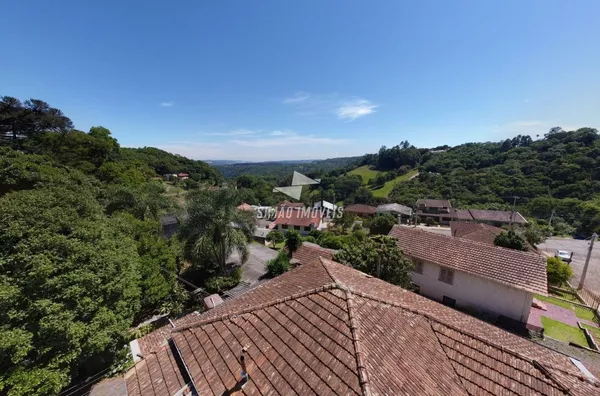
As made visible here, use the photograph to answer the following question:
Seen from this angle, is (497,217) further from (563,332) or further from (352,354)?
(352,354)

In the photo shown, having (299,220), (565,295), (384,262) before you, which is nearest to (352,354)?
(384,262)

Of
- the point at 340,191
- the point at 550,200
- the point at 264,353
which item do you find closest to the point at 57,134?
the point at 264,353

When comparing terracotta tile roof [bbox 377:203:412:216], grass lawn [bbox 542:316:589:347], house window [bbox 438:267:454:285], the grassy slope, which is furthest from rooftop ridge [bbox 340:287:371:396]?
the grassy slope

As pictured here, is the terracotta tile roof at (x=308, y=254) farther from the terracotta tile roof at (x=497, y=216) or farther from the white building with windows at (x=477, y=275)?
the terracotta tile roof at (x=497, y=216)

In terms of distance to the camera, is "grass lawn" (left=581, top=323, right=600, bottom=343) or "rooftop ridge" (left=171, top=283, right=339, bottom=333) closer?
"rooftop ridge" (left=171, top=283, right=339, bottom=333)

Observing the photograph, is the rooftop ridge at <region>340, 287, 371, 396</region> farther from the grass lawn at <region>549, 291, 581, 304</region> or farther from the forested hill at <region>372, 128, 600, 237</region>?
the forested hill at <region>372, 128, 600, 237</region>

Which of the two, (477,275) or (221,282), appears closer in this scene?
(477,275)

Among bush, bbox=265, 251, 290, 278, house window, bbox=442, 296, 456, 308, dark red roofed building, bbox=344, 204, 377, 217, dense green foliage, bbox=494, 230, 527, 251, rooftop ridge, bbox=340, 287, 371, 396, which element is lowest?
dark red roofed building, bbox=344, 204, 377, 217
